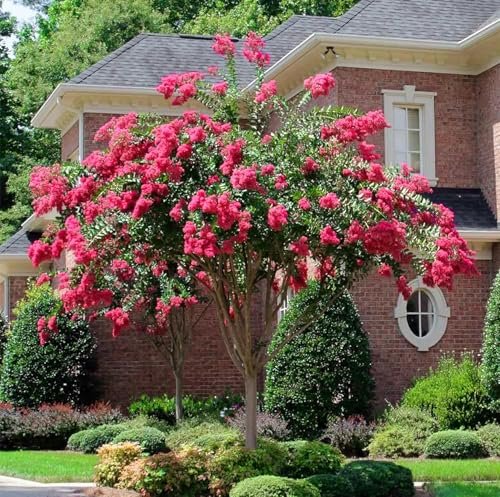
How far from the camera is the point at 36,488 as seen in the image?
1384 cm

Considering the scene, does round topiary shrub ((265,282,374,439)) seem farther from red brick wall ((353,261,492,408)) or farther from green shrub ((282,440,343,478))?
green shrub ((282,440,343,478))

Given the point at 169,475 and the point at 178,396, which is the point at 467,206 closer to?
the point at 178,396

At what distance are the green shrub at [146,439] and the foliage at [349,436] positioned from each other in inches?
126

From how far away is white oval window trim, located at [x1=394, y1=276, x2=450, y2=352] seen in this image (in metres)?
20.3

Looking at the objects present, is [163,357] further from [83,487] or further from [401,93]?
[83,487]

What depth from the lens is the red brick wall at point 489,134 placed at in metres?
20.8

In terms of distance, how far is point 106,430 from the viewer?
736 inches

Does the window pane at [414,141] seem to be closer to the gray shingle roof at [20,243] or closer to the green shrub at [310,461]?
the green shrub at [310,461]

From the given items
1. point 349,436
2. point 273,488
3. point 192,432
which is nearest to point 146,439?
point 192,432

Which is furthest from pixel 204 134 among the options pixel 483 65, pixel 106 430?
pixel 483 65

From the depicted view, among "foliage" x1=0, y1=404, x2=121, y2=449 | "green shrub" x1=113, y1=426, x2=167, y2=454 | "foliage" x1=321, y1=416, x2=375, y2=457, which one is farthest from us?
"foliage" x1=0, y1=404, x2=121, y2=449

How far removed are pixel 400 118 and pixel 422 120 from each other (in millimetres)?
440

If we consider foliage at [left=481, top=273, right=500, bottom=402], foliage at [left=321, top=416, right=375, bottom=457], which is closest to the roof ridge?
foliage at [left=321, top=416, right=375, bottom=457]

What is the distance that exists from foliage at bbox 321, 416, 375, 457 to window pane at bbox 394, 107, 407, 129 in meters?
6.18
